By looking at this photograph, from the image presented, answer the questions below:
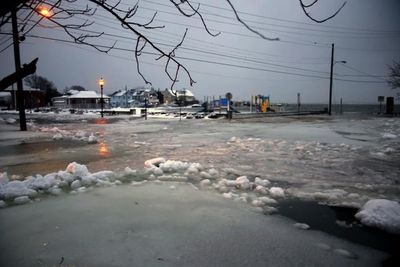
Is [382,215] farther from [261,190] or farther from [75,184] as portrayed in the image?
[75,184]

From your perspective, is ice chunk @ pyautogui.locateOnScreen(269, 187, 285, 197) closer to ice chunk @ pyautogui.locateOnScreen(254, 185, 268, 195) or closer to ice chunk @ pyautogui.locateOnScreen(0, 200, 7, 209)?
ice chunk @ pyautogui.locateOnScreen(254, 185, 268, 195)

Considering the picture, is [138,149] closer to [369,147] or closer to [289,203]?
[289,203]

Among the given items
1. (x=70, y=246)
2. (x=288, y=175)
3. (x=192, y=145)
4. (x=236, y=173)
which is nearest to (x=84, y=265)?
(x=70, y=246)

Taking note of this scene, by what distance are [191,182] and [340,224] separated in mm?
2994

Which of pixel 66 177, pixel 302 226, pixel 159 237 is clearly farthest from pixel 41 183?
pixel 302 226

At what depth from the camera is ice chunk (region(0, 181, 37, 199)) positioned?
203 inches

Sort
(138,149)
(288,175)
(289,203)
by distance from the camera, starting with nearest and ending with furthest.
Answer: (289,203)
(288,175)
(138,149)

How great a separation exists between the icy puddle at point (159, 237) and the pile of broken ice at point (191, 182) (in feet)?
1.50

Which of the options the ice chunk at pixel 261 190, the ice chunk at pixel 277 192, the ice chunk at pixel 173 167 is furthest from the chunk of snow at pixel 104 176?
the ice chunk at pixel 277 192

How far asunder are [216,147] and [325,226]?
24.4 ft

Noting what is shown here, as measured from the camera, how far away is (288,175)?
6949 millimetres

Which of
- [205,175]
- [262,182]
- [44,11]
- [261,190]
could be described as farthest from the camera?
[205,175]

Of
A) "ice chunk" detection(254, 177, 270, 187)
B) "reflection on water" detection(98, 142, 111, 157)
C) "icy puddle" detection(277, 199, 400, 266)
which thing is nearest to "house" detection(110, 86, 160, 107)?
"reflection on water" detection(98, 142, 111, 157)

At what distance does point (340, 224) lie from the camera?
4.18 m
